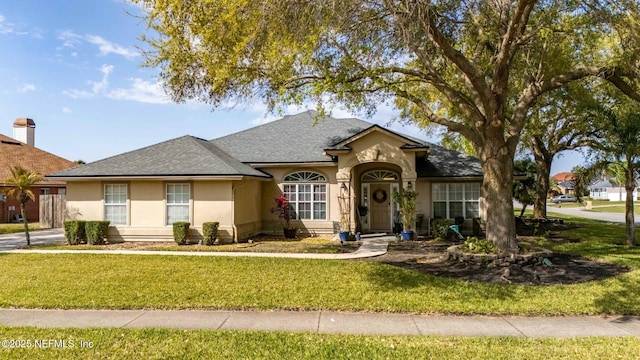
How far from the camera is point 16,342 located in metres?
5.88

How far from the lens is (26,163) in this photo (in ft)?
91.7

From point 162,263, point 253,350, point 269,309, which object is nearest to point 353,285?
point 269,309

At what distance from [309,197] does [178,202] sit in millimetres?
6107

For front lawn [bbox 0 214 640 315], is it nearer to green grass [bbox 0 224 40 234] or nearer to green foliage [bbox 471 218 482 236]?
green foliage [bbox 471 218 482 236]

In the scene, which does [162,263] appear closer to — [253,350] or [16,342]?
[16,342]

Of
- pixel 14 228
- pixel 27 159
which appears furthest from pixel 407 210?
pixel 27 159

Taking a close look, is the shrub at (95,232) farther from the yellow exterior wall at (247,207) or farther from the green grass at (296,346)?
the green grass at (296,346)

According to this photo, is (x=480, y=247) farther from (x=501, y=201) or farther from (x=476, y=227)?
(x=476, y=227)

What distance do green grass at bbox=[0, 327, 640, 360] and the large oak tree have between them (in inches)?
234

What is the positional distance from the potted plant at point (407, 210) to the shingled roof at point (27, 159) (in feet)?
76.4

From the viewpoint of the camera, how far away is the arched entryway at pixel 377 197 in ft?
66.1

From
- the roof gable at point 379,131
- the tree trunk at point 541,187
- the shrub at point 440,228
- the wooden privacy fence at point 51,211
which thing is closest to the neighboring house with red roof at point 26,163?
the wooden privacy fence at point 51,211

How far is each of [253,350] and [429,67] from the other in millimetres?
9092

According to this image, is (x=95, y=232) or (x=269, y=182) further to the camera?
(x=269, y=182)
